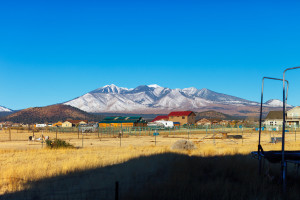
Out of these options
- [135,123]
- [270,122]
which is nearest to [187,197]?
[135,123]

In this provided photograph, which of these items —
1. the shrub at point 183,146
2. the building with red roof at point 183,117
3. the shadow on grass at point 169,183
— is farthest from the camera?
the building with red roof at point 183,117

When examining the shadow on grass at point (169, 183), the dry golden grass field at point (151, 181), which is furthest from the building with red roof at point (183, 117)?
the shadow on grass at point (169, 183)

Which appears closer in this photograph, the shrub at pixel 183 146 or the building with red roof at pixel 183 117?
the shrub at pixel 183 146

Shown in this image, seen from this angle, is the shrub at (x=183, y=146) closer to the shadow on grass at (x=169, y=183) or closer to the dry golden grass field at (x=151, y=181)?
the dry golden grass field at (x=151, y=181)

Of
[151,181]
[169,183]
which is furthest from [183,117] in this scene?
[169,183]

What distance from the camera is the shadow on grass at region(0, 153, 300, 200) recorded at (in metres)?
11.6

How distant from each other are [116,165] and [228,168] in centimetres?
598

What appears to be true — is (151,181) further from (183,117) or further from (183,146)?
(183,117)

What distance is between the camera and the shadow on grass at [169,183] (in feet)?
37.9

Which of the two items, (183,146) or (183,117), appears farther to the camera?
(183,117)

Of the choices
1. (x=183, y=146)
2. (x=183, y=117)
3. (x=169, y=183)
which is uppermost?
(x=169, y=183)

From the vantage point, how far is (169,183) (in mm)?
12664

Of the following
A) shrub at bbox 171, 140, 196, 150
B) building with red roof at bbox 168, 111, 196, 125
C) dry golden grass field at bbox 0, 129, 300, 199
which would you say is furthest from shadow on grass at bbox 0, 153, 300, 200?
building with red roof at bbox 168, 111, 196, 125

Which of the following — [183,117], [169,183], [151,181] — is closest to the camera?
[169,183]
